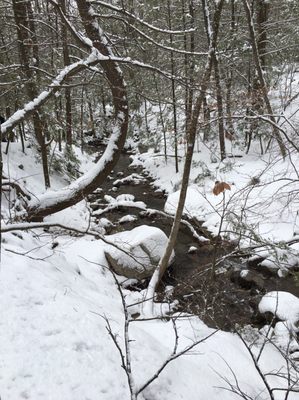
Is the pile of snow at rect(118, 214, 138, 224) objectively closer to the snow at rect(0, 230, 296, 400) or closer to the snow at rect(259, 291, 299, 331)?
the snow at rect(259, 291, 299, 331)

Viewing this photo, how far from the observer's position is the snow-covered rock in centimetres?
768

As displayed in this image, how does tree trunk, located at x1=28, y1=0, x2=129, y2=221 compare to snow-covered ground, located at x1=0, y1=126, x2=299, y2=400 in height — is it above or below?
above

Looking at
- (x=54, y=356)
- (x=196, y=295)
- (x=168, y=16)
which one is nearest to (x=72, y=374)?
(x=54, y=356)

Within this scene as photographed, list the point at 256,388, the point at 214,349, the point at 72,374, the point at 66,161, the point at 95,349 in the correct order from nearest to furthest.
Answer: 1. the point at 72,374
2. the point at 95,349
3. the point at 256,388
4. the point at 214,349
5. the point at 66,161

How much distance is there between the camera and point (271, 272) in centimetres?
771

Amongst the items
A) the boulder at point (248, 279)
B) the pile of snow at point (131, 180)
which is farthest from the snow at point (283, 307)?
the pile of snow at point (131, 180)

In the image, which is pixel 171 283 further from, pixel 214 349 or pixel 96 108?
pixel 96 108

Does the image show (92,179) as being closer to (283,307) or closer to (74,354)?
(74,354)

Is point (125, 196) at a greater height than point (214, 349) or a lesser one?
greater

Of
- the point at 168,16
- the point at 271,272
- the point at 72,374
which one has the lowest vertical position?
the point at 72,374

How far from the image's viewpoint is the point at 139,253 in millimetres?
7867

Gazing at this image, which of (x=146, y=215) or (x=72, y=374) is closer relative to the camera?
(x=72, y=374)

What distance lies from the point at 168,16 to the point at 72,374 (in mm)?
14455

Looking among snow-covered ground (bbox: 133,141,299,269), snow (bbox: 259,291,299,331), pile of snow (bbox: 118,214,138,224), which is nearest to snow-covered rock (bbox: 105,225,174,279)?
snow-covered ground (bbox: 133,141,299,269)
